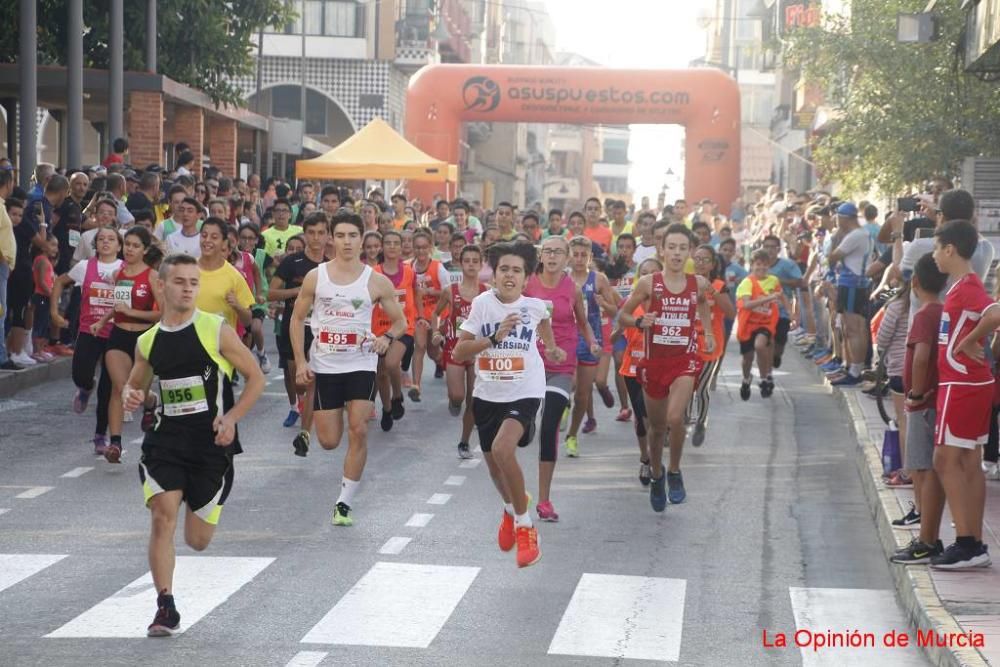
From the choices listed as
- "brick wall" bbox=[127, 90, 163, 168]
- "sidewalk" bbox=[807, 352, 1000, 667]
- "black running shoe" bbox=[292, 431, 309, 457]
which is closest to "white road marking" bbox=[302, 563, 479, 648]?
"sidewalk" bbox=[807, 352, 1000, 667]

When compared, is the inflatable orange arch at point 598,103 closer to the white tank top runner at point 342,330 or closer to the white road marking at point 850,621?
the white tank top runner at point 342,330

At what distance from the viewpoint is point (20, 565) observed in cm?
934

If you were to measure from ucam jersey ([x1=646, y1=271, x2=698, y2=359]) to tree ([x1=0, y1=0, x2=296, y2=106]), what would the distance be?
2049 cm

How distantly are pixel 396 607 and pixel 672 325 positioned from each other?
383 centimetres

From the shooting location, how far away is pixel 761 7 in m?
76.2

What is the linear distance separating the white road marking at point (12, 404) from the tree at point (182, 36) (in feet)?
48.7

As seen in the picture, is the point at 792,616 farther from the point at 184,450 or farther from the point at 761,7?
the point at 761,7

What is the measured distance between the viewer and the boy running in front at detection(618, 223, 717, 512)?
11719mm

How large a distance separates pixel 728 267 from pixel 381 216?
4.05 m

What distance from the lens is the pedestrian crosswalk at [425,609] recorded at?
25.9 ft

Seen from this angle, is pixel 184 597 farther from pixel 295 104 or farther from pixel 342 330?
pixel 295 104

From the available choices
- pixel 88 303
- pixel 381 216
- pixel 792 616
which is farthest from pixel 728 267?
pixel 792 616

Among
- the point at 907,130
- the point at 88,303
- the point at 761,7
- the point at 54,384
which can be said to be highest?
the point at 761,7

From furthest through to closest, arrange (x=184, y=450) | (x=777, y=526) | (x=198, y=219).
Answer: (x=198, y=219)
(x=777, y=526)
(x=184, y=450)
